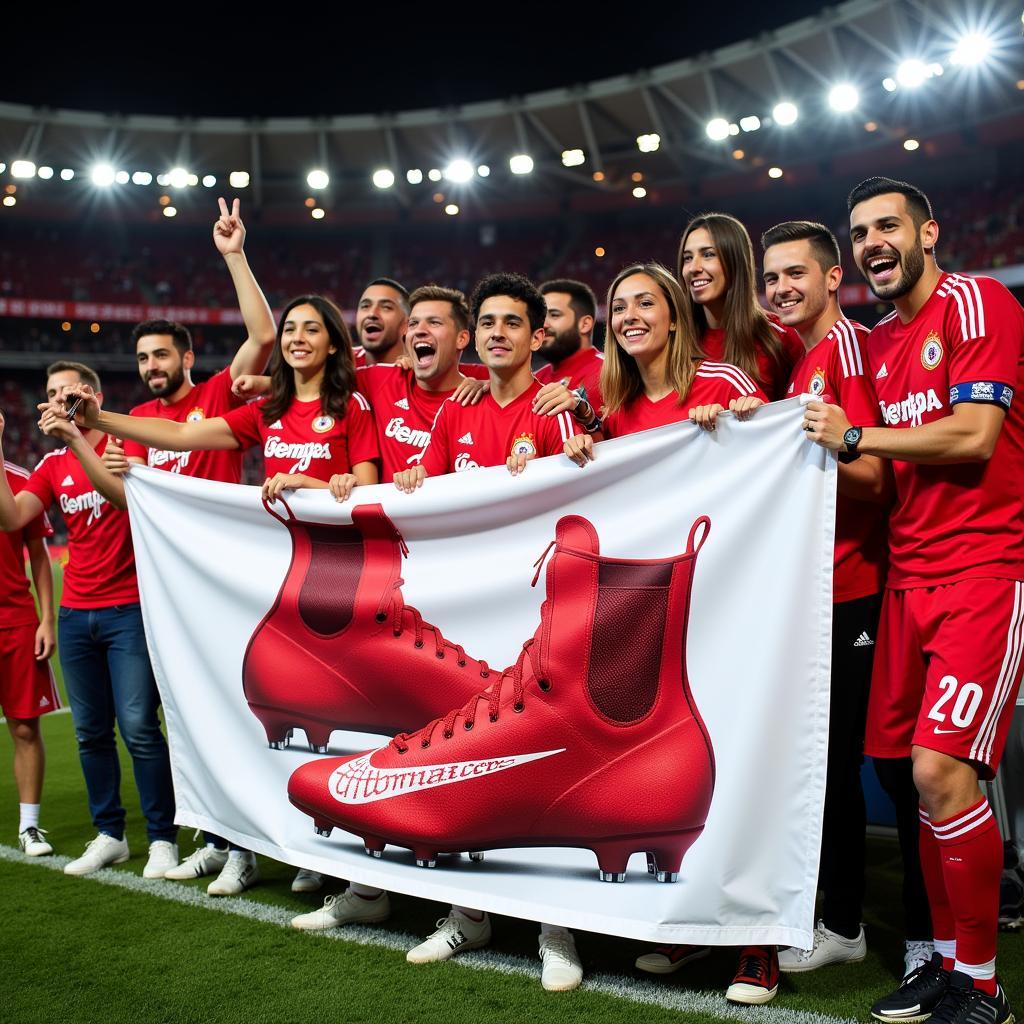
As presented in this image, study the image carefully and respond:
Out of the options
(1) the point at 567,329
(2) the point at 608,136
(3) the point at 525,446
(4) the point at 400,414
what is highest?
(2) the point at 608,136

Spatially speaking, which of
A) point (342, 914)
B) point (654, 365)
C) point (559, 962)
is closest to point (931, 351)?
point (654, 365)

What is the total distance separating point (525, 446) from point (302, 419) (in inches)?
40.9

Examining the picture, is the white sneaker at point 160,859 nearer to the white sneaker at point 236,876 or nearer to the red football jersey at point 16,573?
the white sneaker at point 236,876

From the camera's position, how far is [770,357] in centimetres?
334

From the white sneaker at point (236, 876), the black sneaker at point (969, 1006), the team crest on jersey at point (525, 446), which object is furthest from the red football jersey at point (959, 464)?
the white sneaker at point (236, 876)

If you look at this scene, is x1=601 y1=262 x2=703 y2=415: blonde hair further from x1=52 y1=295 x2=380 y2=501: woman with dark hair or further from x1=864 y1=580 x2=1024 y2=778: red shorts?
x1=52 y1=295 x2=380 y2=501: woman with dark hair

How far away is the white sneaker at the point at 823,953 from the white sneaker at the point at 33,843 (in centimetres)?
307

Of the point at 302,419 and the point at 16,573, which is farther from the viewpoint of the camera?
the point at 16,573

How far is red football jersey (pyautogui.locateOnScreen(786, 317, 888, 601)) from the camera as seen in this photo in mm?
2848

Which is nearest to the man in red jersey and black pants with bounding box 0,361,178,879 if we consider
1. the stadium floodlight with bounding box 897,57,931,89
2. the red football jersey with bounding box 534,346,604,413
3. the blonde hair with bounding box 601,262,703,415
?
the red football jersey with bounding box 534,346,604,413

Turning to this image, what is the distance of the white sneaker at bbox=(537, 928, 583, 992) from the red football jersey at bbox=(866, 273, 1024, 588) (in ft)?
4.60

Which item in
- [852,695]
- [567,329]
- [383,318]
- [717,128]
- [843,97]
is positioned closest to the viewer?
[852,695]

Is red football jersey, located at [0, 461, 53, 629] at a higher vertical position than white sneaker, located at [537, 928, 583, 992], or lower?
higher

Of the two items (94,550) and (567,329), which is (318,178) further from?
(94,550)
